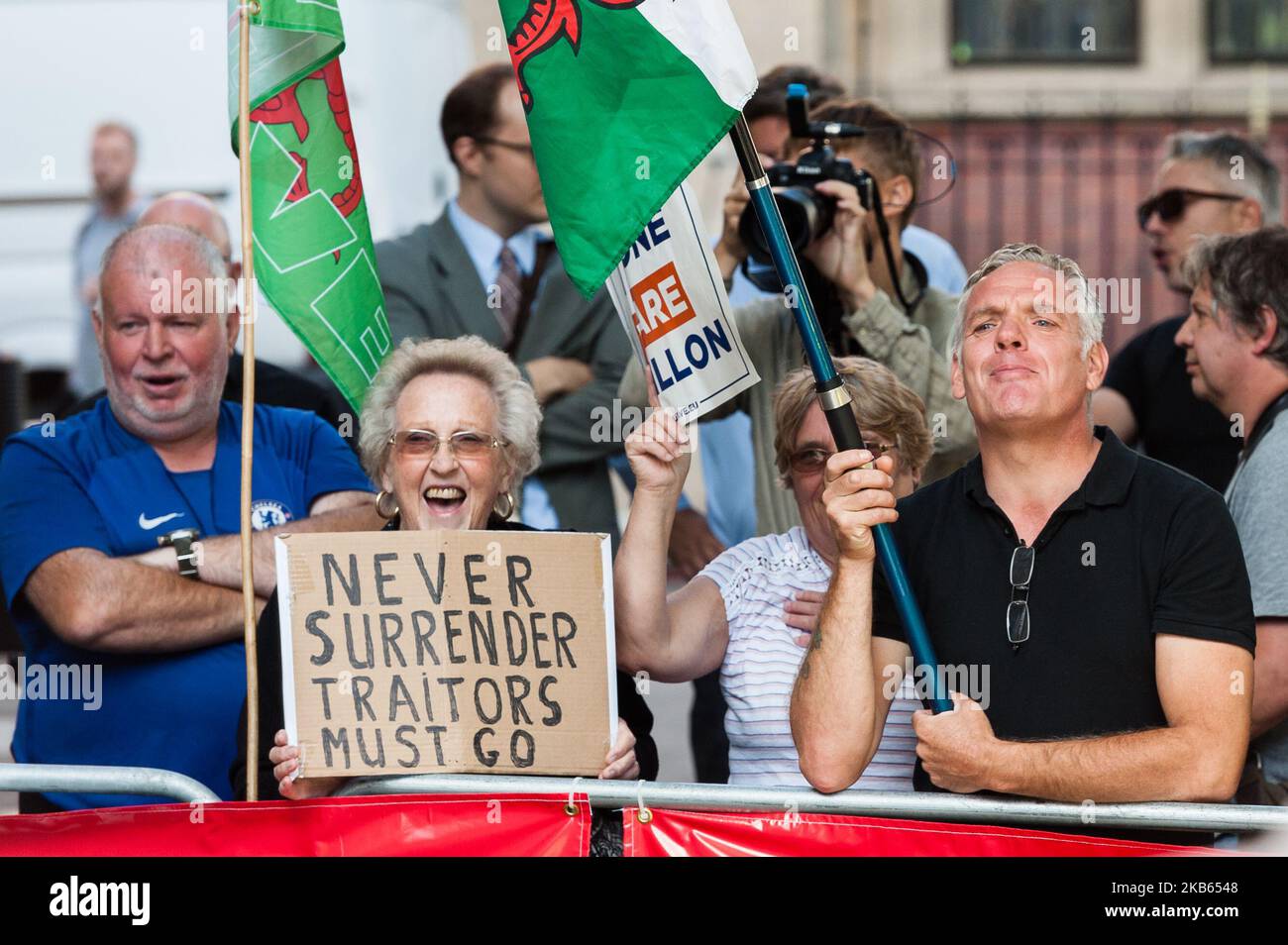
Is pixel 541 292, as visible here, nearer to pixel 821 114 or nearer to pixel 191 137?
pixel 821 114

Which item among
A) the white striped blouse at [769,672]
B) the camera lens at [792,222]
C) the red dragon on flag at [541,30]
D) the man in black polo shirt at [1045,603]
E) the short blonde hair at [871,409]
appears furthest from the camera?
the camera lens at [792,222]

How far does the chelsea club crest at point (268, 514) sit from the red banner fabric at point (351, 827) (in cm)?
113

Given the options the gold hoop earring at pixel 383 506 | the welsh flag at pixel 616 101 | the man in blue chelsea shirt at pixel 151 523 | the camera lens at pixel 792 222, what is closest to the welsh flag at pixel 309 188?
the gold hoop earring at pixel 383 506

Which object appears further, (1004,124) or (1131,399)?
(1004,124)

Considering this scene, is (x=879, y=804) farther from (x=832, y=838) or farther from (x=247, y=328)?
(x=247, y=328)

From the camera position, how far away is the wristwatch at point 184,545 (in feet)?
13.7

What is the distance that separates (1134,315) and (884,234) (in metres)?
8.30

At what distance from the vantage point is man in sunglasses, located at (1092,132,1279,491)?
16.1 feet

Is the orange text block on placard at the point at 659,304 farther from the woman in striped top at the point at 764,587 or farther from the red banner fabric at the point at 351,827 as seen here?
the red banner fabric at the point at 351,827

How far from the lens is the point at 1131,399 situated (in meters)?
5.18

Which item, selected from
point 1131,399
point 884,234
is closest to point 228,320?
point 884,234

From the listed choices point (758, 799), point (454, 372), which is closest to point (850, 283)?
point (454, 372)

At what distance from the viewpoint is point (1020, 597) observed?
10.9ft

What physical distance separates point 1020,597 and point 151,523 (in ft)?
6.51
